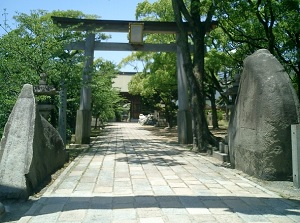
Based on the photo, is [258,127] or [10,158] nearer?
[10,158]

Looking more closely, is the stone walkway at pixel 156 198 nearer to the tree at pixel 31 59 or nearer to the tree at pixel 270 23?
the tree at pixel 31 59

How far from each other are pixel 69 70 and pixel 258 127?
6.59m

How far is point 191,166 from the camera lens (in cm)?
865

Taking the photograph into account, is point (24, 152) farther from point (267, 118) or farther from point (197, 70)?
point (197, 70)

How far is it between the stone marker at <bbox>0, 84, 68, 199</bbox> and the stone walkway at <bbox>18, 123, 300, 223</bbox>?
39 centimetres

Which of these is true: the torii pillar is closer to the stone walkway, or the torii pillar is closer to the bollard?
the stone walkway

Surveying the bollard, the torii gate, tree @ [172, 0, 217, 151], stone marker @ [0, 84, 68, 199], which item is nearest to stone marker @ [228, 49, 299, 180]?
the bollard

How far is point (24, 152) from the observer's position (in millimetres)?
5742

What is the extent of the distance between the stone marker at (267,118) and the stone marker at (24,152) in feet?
14.6

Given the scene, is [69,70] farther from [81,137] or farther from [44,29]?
[81,137]

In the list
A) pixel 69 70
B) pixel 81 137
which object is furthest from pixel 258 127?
pixel 81 137

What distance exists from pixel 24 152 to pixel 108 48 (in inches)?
400

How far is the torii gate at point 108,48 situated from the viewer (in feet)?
47.4

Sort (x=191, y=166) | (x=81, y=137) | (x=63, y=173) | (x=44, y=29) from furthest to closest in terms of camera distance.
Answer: (x=81, y=137)
(x=44, y=29)
(x=191, y=166)
(x=63, y=173)
